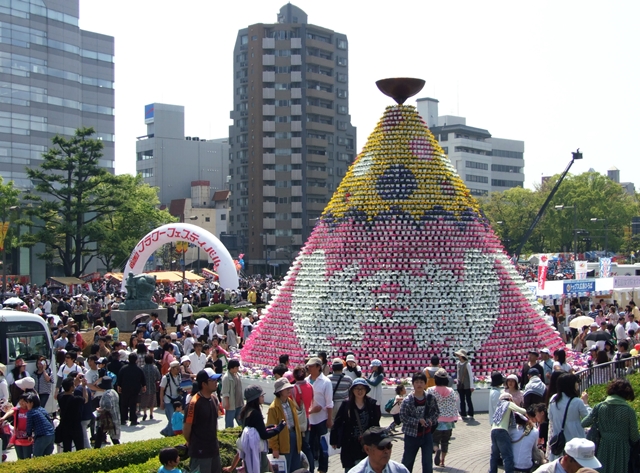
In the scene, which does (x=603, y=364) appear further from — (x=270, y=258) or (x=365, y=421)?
(x=270, y=258)

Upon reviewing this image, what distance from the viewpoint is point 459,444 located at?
13.3m

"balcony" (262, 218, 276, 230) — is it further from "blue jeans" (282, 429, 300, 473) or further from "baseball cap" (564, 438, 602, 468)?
"baseball cap" (564, 438, 602, 468)

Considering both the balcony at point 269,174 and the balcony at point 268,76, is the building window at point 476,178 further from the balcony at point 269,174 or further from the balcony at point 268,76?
the balcony at point 268,76

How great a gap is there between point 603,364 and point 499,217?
73204 millimetres

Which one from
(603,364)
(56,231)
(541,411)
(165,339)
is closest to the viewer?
(541,411)

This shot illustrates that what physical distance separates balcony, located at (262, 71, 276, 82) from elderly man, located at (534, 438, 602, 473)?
83.7 meters

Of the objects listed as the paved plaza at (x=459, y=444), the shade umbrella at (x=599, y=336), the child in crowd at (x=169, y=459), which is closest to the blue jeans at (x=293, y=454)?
the child in crowd at (x=169, y=459)

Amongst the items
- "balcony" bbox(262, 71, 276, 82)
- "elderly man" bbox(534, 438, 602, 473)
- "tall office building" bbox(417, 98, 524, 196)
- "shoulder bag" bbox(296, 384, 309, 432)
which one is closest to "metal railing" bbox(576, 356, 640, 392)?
"shoulder bag" bbox(296, 384, 309, 432)

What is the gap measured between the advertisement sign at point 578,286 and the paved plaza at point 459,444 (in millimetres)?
16398

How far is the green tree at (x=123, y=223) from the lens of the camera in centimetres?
5778

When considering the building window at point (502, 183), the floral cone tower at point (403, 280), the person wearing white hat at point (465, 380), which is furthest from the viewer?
the building window at point (502, 183)

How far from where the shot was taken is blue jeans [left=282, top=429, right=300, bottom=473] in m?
9.55

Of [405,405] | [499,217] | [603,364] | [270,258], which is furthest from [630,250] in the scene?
[405,405]

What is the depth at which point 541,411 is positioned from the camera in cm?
1045
